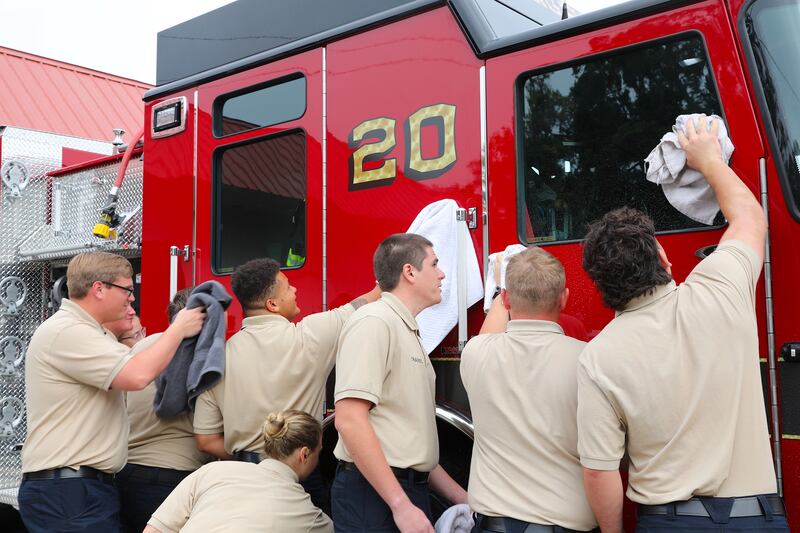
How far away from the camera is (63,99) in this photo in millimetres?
7711

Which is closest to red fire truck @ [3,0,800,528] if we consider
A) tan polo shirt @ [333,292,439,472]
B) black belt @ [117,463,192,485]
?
tan polo shirt @ [333,292,439,472]

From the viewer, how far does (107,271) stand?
11.7 ft

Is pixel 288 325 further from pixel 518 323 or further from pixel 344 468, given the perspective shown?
pixel 518 323

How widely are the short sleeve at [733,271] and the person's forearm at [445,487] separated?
135 cm

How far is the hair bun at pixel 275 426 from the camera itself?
3.21m

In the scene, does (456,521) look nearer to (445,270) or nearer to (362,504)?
(362,504)

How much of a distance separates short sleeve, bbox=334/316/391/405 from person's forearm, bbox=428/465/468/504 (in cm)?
63

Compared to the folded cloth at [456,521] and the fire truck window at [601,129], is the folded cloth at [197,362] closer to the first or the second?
the folded cloth at [456,521]

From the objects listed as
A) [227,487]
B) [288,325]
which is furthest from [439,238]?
[227,487]

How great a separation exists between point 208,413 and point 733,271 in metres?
2.21

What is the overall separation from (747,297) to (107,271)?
2.56 m

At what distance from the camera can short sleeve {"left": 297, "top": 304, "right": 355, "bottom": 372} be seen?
3467mm

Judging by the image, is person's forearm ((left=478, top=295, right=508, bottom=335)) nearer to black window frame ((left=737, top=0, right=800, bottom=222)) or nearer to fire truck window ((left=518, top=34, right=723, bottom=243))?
fire truck window ((left=518, top=34, right=723, bottom=243))

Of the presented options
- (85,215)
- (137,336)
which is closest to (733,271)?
(137,336)
